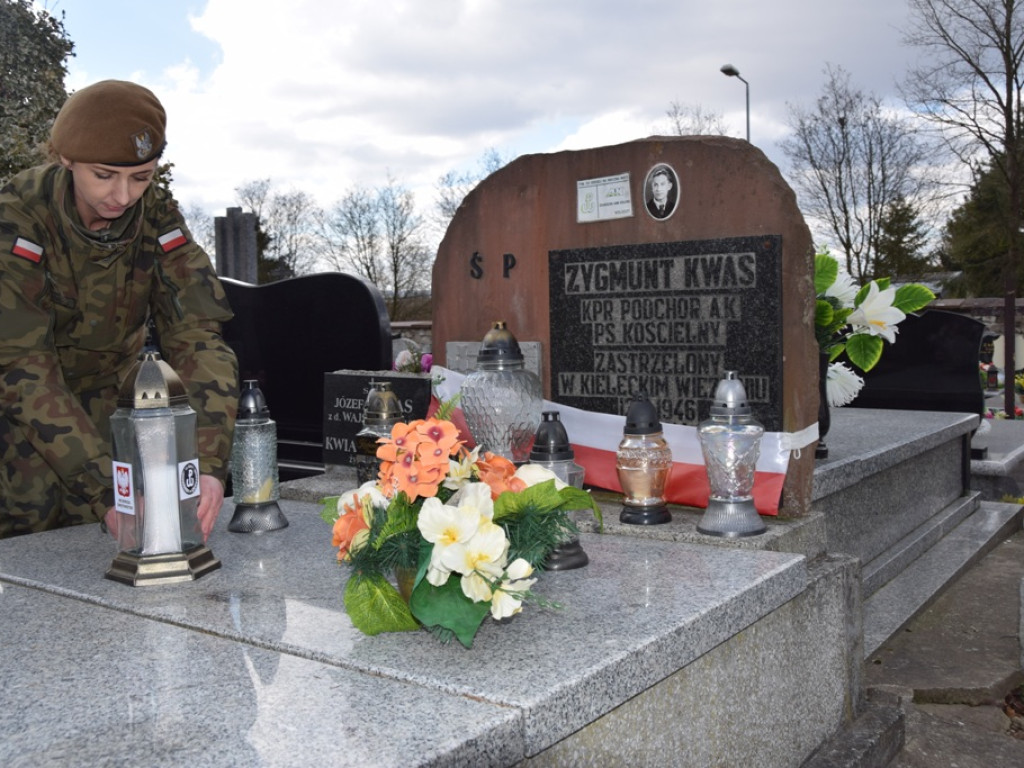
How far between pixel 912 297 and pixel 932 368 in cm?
336

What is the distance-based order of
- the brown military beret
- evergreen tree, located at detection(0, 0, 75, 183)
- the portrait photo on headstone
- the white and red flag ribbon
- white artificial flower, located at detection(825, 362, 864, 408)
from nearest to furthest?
1. the brown military beret
2. the white and red flag ribbon
3. the portrait photo on headstone
4. white artificial flower, located at detection(825, 362, 864, 408)
5. evergreen tree, located at detection(0, 0, 75, 183)

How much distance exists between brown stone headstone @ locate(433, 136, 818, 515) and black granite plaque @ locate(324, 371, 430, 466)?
0.30m

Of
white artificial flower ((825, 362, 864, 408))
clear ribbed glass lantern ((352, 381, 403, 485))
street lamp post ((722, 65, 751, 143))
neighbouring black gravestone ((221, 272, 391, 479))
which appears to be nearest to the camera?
clear ribbed glass lantern ((352, 381, 403, 485))

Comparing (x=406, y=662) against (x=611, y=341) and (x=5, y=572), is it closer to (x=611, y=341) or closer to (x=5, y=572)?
(x=5, y=572)

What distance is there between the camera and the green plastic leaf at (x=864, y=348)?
3891mm

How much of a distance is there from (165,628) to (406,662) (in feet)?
1.89

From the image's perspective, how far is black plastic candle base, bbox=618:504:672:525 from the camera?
9.52 ft

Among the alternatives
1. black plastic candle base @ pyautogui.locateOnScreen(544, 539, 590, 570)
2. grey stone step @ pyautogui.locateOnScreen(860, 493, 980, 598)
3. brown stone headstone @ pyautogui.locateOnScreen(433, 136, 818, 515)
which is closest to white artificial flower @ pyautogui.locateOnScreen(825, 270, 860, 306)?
brown stone headstone @ pyautogui.locateOnScreen(433, 136, 818, 515)

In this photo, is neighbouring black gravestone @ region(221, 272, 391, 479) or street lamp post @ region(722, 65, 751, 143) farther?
street lamp post @ region(722, 65, 751, 143)

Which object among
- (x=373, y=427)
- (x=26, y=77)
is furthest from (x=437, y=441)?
(x=26, y=77)

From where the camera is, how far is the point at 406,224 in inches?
1350

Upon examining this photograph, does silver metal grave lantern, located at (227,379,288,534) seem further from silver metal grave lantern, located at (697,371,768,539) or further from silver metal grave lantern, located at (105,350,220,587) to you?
silver metal grave lantern, located at (697,371,768,539)

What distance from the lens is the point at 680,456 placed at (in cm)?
325

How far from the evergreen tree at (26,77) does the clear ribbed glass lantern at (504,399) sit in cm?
778
